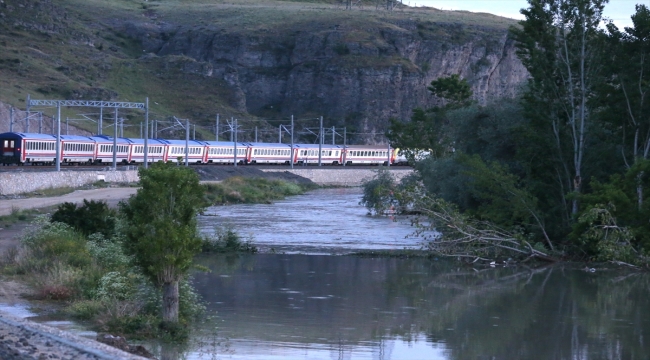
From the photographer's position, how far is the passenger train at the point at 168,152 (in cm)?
6097

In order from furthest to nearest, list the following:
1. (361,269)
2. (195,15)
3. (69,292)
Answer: (195,15), (361,269), (69,292)

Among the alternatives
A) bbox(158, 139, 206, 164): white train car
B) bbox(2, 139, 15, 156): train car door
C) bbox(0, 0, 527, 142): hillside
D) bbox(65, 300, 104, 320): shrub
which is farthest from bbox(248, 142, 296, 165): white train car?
bbox(65, 300, 104, 320): shrub

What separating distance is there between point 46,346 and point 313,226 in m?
27.0

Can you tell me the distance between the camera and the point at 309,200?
5988 centimetres

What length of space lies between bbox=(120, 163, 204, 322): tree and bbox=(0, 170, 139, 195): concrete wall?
1229 inches

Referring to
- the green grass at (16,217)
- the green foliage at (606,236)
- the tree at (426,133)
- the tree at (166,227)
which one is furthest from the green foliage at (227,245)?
the tree at (426,133)

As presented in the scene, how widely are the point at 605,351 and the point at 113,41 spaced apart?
13873cm

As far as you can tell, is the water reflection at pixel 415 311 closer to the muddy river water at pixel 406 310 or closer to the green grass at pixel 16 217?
the muddy river water at pixel 406 310

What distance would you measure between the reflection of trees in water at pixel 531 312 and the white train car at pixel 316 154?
67.1 m

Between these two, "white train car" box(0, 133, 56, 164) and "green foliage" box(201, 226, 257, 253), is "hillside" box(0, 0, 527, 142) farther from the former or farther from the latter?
"green foliage" box(201, 226, 257, 253)

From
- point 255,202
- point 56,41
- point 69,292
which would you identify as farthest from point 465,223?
point 56,41

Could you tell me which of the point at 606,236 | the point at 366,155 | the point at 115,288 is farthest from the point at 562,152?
the point at 366,155

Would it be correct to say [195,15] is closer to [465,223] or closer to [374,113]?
[374,113]

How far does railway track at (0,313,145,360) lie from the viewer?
10992 millimetres
